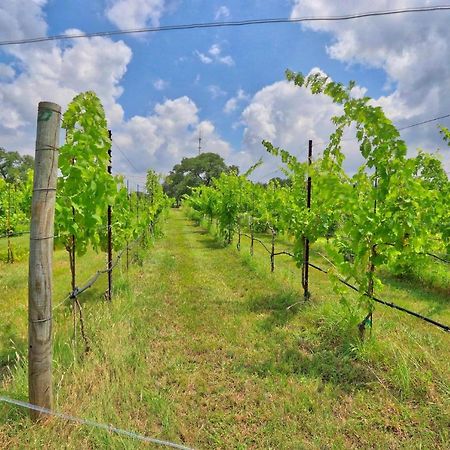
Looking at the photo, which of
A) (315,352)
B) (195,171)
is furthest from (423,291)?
(195,171)

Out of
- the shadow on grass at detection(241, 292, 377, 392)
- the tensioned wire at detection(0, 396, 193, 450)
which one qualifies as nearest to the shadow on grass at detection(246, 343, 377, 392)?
the shadow on grass at detection(241, 292, 377, 392)

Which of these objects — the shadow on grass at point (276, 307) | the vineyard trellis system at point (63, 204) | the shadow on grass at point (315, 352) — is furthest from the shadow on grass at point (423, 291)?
the vineyard trellis system at point (63, 204)

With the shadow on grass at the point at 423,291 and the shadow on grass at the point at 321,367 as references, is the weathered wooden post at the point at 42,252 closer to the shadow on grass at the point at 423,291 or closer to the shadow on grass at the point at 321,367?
the shadow on grass at the point at 321,367

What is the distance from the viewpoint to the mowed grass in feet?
8.28

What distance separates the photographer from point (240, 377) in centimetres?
337

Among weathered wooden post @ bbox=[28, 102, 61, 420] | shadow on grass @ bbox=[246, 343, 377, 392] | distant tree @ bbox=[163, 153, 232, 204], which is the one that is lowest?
shadow on grass @ bbox=[246, 343, 377, 392]

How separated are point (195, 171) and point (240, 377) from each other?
56978 millimetres

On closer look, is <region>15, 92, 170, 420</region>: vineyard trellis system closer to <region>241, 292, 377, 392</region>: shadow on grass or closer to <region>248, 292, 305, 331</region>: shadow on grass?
<region>241, 292, 377, 392</region>: shadow on grass

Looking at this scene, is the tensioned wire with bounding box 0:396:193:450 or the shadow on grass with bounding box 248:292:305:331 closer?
the tensioned wire with bounding box 0:396:193:450

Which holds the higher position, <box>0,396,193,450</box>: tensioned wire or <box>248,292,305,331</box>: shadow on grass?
<box>248,292,305,331</box>: shadow on grass

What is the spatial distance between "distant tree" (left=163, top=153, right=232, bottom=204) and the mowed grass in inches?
2066

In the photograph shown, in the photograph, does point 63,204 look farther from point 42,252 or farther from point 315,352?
point 315,352

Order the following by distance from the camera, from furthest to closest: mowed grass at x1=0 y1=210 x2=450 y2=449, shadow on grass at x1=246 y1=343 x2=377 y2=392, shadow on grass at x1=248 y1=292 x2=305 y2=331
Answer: shadow on grass at x1=248 y1=292 x2=305 y2=331
shadow on grass at x1=246 y1=343 x2=377 y2=392
mowed grass at x1=0 y1=210 x2=450 y2=449

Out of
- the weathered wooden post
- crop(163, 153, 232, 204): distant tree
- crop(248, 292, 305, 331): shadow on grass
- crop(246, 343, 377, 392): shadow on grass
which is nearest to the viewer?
the weathered wooden post
